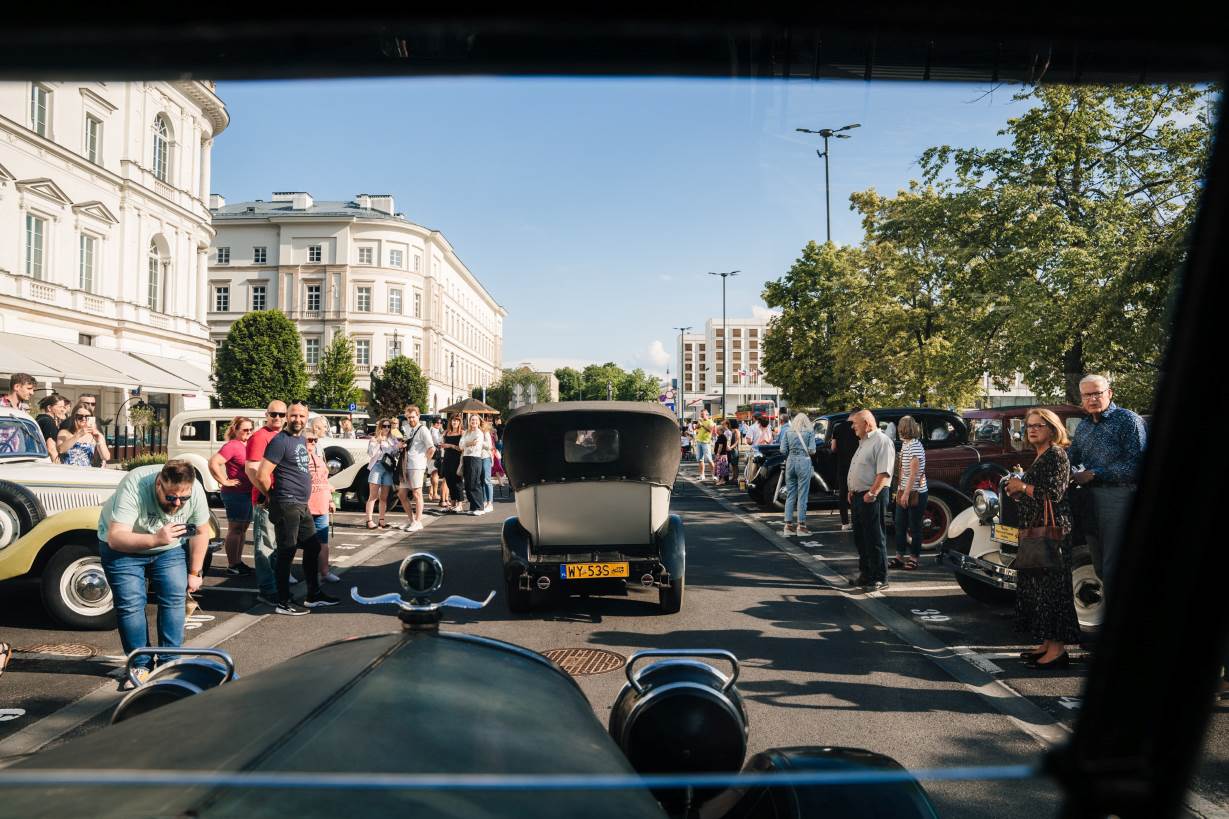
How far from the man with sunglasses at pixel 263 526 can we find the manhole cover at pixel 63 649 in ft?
5.82

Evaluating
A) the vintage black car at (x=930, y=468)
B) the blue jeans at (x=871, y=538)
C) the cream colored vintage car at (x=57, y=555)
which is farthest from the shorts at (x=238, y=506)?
the vintage black car at (x=930, y=468)

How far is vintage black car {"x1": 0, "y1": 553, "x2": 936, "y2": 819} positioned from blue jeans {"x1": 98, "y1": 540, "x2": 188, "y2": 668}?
12.0 ft

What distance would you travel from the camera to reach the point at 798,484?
1314 cm

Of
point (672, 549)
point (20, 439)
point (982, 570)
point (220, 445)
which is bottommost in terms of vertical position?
point (982, 570)

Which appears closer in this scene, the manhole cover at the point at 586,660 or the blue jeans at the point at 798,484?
the manhole cover at the point at 586,660

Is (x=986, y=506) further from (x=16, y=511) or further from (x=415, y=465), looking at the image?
(x=415, y=465)

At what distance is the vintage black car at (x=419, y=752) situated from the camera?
3.35ft

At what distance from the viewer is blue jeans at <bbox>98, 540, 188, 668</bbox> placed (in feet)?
17.4

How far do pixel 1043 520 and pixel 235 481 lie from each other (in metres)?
7.65

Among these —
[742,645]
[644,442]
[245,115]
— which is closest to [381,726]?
[245,115]

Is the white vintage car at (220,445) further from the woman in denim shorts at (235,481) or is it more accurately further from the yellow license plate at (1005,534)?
the yellow license plate at (1005,534)

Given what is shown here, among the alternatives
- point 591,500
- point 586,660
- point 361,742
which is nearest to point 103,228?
point 361,742

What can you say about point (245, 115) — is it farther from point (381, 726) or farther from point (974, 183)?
point (974, 183)

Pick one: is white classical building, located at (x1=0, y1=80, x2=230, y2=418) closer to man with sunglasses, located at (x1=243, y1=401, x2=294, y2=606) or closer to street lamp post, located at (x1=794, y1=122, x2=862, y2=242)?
street lamp post, located at (x1=794, y1=122, x2=862, y2=242)
